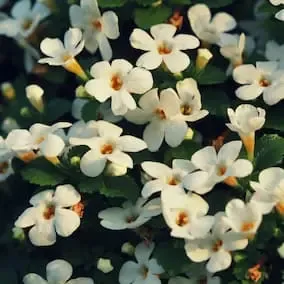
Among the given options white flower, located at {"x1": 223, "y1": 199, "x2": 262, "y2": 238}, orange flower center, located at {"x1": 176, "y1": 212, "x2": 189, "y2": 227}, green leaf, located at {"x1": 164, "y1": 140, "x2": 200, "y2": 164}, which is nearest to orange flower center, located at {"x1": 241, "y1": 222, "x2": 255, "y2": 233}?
white flower, located at {"x1": 223, "y1": 199, "x2": 262, "y2": 238}

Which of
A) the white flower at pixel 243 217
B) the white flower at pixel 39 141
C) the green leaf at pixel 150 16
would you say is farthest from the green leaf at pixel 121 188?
the green leaf at pixel 150 16

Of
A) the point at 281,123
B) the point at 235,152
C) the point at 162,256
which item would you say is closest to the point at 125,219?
the point at 162,256

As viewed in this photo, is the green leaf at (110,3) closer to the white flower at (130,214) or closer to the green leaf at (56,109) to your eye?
the green leaf at (56,109)

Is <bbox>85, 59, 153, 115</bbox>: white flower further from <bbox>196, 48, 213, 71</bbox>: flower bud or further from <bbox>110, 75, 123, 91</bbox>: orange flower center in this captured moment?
<bbox>196, 48, 213, 71</bbox>: flower bud

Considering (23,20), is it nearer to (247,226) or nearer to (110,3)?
(110,3)

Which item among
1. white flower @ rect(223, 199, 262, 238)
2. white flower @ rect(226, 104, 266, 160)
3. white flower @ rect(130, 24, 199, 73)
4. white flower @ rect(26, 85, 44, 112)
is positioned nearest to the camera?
white flower @ rect(223, 199, 262, 238)
